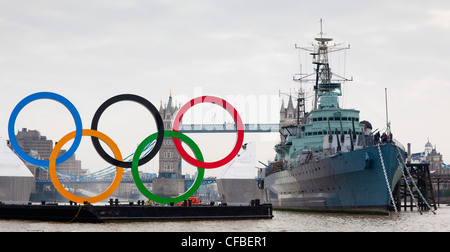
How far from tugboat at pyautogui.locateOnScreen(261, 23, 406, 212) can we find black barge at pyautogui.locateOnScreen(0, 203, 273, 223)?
9.04 meters

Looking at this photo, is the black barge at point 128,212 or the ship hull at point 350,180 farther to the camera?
the ship hull at point 350,180

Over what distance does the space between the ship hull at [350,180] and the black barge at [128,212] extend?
349 inches

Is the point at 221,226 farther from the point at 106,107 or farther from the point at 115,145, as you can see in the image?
the point at 106,107

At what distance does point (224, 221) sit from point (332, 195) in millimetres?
14612

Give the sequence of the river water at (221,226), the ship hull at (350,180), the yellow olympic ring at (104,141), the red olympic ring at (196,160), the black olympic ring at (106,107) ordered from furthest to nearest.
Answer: the ship hull at (350,180), the red olympic ring at (196,160), the black olympic ring at (106,107), the yellow olympic ring at (104,141), the river water at (221,226)

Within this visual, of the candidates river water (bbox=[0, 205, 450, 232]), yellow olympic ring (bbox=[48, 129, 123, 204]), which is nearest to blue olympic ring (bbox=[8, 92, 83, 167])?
yellow olympic ring (bbox=[48, 129, 123, 204])

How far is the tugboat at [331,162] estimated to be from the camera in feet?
163

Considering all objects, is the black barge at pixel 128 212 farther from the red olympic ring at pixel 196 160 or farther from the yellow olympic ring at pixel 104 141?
the red olympic ring at pixel 196 160

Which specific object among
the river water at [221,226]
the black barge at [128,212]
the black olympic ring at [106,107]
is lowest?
the river water at [221,226]

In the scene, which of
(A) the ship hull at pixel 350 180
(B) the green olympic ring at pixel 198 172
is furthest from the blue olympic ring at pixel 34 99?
(A) the ship hull at pixel 350 180

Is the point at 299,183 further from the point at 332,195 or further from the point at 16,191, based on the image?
the point at 16,191

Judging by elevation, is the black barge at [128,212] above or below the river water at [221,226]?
above

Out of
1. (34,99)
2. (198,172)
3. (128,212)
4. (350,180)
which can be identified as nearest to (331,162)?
(350,180)

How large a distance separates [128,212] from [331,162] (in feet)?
62.8
